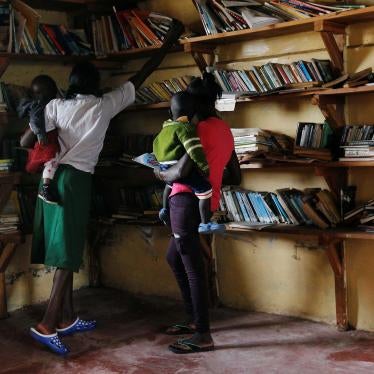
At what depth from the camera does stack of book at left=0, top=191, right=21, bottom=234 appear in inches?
166

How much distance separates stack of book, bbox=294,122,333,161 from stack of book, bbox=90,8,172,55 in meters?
1.23

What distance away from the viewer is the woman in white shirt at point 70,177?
3.66 m

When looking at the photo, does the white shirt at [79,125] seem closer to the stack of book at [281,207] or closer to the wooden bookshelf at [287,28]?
the wooden bookshelf at [287,28]

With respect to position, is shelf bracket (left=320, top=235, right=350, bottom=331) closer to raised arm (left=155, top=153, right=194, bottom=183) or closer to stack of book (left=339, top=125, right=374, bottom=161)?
stack of book (left=339, top=125, right=374, bottom=161)

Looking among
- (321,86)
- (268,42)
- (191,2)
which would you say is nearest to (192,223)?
(321,86)

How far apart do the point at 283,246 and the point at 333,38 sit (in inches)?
53.3

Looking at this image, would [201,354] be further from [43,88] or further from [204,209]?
[43,88]

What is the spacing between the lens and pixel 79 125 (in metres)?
3.66

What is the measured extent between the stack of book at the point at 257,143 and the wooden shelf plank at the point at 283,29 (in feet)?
1.96

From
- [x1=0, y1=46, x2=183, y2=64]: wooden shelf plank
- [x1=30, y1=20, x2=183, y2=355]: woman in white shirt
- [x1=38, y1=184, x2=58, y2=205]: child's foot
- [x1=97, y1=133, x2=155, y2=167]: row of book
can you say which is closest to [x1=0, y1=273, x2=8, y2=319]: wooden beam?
[x1=30, y1=20, x2=183, y2=355]: woman in white shirt

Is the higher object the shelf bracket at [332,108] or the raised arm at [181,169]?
the shelf bracket at [332,108]

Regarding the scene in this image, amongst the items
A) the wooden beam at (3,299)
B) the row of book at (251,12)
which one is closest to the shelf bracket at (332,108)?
the row of book at (251,12)

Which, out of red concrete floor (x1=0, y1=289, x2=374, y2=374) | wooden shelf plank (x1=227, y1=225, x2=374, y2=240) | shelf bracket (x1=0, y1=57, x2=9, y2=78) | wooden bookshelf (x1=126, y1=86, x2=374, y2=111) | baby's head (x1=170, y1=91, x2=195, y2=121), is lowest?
red concrete floor (x1=0, y1=289, x2=374, y2=374)

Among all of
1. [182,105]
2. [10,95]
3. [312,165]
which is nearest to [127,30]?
[10,95]
